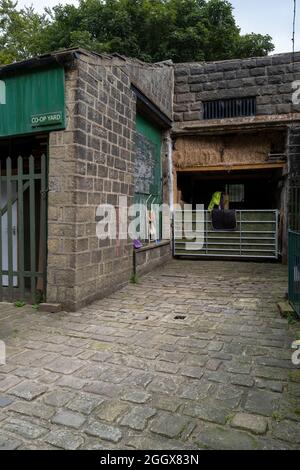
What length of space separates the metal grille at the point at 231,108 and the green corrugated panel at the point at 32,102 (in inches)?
208

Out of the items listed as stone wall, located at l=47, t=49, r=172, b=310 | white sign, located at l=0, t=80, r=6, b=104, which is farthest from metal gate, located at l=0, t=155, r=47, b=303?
white sign, located at l=0, t=80, r=6, b=104

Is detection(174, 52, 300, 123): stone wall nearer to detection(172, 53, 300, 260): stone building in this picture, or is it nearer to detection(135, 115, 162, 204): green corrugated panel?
detection(172, 53, 300, 260): stone building

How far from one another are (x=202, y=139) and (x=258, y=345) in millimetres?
6812

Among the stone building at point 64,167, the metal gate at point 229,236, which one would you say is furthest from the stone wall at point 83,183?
the metal gate at point 229,236

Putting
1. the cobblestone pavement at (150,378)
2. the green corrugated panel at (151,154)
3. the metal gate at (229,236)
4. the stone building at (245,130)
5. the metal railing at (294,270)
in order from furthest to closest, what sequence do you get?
the metal gate at (229,236) < the stone building at (245,130) < the green corrugated panel at (151,154) < the metal railing at (294,270) < the cobblestone pavement at (150,378)

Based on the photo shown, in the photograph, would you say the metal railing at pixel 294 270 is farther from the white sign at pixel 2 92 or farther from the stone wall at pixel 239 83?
the stone wall at pixel 239 83

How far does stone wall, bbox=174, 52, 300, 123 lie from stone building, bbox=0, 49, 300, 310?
0.08 ft

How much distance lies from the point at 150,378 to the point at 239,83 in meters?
8.02

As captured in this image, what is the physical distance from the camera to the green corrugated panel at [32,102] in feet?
15.4

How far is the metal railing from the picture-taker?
440cm

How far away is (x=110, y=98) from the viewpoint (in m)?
5.59
